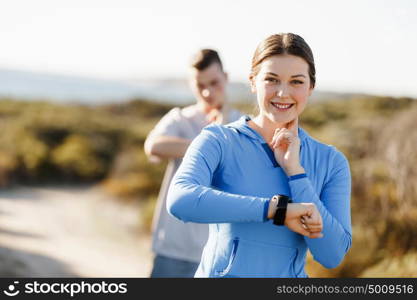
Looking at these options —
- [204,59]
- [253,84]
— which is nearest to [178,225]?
[204,59]

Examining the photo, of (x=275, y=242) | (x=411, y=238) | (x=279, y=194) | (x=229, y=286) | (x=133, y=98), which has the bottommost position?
(x=229, y=286)

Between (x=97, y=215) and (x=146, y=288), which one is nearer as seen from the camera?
(x=146, y=288)

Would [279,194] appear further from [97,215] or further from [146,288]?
[97,215]

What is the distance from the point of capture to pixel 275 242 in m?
1.68

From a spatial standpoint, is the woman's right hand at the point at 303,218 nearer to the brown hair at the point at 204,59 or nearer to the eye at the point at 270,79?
the eye at the point at 270,79

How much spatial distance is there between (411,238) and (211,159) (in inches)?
211

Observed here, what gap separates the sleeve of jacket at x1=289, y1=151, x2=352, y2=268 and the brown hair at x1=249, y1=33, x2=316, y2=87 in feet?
0.98

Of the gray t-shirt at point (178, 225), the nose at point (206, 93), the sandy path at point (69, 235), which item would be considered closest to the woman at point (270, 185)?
the gray t-shirt at point (178, 225)

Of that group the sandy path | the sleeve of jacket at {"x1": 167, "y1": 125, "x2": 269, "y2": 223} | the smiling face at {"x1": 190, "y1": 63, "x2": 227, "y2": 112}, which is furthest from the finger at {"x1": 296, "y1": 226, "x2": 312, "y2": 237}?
the sandy path

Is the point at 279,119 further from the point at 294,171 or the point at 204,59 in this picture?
the point at 204,59

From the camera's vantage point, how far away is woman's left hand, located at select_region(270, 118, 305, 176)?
1698 millimetres

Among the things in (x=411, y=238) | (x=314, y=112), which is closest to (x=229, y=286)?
(x=411, y=238)

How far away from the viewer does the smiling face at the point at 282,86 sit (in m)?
1.73

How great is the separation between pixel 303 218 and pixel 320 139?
341 inches
